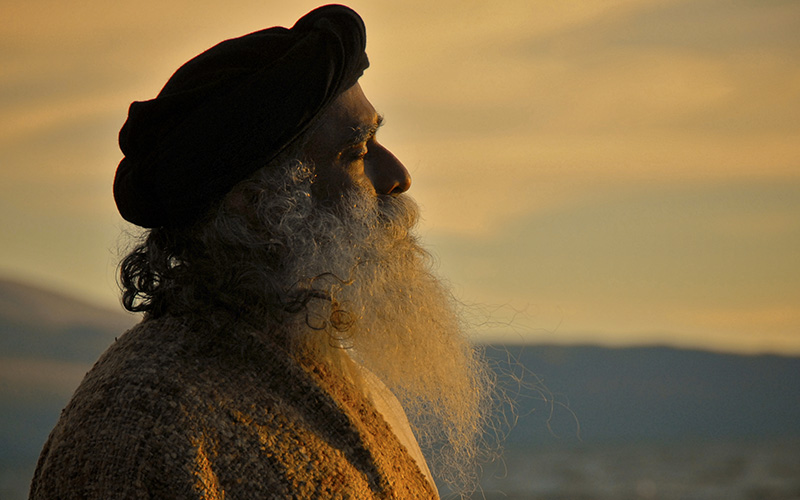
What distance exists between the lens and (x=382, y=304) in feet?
9.37

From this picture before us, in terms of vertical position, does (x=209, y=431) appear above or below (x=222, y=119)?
below

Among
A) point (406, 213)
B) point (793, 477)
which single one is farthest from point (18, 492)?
point (406, 213)

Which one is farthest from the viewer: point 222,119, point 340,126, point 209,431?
point 340,126

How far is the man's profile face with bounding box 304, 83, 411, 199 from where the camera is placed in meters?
2.79

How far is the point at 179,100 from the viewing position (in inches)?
102

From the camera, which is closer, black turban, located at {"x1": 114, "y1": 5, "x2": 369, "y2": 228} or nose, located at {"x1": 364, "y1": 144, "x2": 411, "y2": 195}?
black turban, located at {"x1": 114, "y1": 5, "x2": 369, "y2": 228}

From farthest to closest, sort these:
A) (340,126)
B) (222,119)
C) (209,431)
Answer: (340,126) < (222,119) < (209,431)

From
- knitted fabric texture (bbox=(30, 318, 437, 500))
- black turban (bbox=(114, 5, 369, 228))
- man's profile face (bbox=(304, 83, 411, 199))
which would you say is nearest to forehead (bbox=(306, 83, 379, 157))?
man's profile face (bbox=(304, 83, 411, 199))

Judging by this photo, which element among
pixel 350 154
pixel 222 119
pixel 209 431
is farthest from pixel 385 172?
pixel 209 431

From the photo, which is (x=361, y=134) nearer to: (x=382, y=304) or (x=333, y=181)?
(x=333, y=181)

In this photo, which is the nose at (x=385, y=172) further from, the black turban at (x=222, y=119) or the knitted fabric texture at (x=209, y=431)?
the knitted fabric texture at (x=209, y=431)

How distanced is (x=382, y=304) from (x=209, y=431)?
708 millimetres

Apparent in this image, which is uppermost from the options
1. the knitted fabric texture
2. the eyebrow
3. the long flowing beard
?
the eyebrow

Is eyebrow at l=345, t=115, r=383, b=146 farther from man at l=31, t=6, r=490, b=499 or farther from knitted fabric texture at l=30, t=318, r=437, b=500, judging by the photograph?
knitted fabric texture at l=30, t=318, r=437, b=500
